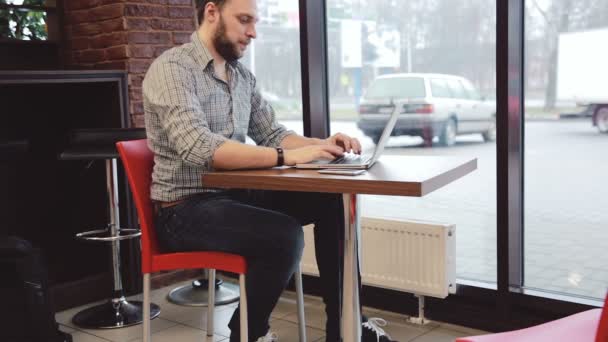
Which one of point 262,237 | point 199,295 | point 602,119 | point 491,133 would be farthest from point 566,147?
point 199,295

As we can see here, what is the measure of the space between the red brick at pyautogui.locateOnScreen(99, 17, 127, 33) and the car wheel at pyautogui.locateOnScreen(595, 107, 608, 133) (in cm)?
220

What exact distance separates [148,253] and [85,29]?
5.90 feet

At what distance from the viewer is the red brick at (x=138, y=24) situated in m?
3.44

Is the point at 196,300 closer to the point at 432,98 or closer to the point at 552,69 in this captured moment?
the point at 432,98

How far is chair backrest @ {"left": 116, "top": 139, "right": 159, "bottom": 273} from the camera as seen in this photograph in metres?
2.30

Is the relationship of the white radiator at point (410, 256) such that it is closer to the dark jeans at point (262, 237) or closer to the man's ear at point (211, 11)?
the dark jeans at point (262, 237)

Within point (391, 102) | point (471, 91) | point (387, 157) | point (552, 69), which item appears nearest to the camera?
point (387, 157)

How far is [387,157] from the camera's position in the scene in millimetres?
2291

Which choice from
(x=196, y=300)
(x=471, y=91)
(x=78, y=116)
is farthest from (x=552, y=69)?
(x=78, y=116)

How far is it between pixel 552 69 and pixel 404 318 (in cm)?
124

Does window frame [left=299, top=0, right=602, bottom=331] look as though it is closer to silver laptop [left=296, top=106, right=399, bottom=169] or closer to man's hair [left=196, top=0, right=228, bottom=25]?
silver laptop [left=296, top=106, right=399, bottom=169]

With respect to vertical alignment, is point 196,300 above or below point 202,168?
below

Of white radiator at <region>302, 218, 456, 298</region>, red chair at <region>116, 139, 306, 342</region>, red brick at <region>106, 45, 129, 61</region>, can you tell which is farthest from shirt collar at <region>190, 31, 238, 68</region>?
red brick at <region>106, 45, 129, 61</region>

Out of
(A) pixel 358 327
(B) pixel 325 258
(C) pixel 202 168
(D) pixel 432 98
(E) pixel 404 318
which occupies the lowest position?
(E) pixel 404 318
